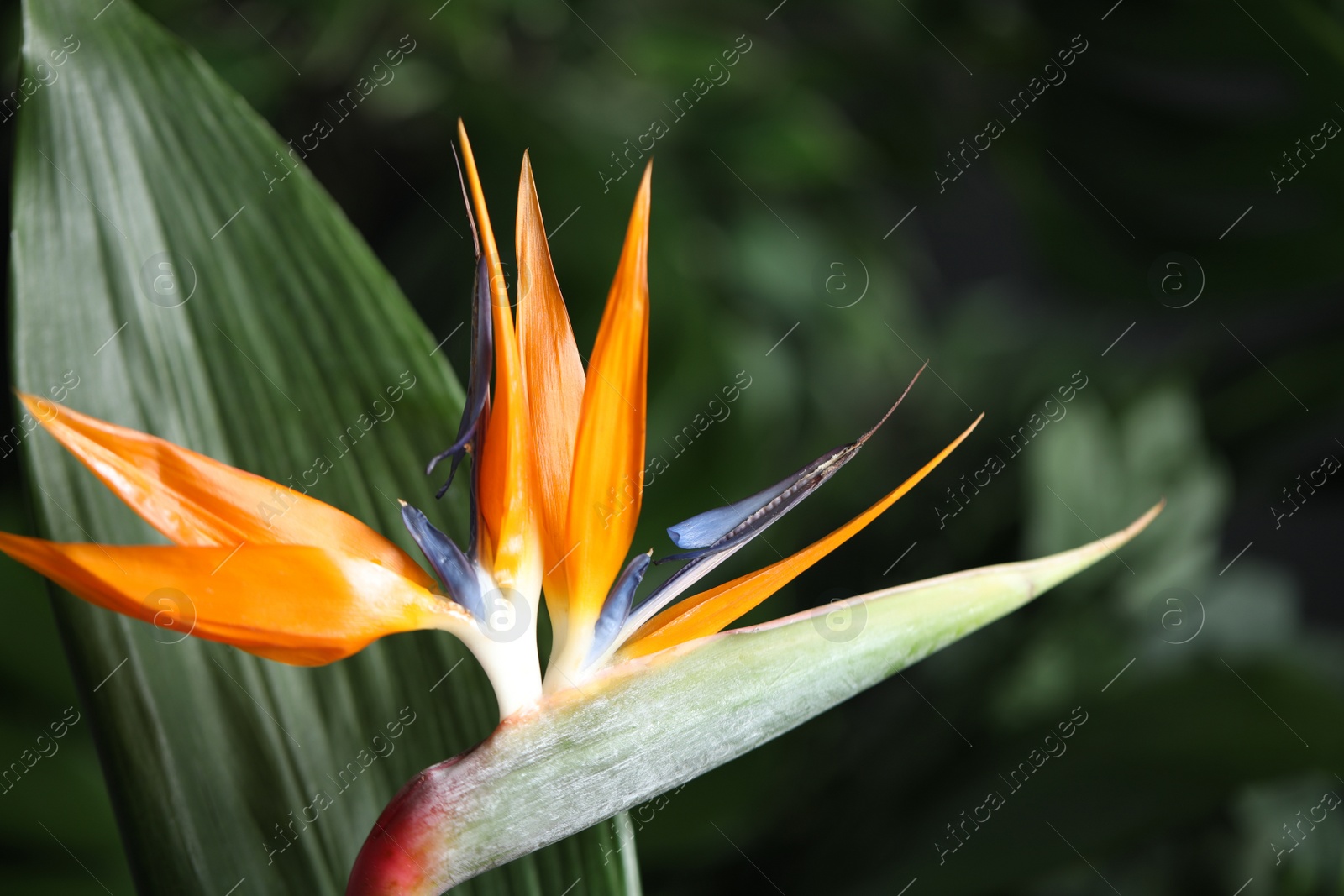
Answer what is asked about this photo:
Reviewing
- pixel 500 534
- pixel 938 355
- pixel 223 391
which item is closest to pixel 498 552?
pixel 500 534

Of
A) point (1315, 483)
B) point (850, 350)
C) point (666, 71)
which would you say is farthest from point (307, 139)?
point (1315, 483)

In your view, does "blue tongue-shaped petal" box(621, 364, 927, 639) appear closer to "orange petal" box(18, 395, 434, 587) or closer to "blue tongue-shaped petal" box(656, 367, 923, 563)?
"blue tongue-shaped petal" box(656, 367, 923, 563)

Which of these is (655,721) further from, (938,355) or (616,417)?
(938,355)

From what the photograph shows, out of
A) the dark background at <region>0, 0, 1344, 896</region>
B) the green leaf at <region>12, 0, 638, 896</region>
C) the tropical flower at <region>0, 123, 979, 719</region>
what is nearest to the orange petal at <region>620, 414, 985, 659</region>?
the tropical flower at <region>0, 123, 979, 719</region>

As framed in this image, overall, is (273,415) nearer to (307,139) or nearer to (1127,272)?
(307,139)

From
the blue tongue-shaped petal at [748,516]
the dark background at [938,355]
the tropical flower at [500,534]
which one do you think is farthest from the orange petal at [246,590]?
the dark background at [938,355]

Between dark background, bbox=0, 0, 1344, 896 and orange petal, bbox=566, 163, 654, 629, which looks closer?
orange petal, bbox=566, 163, 654, 629
